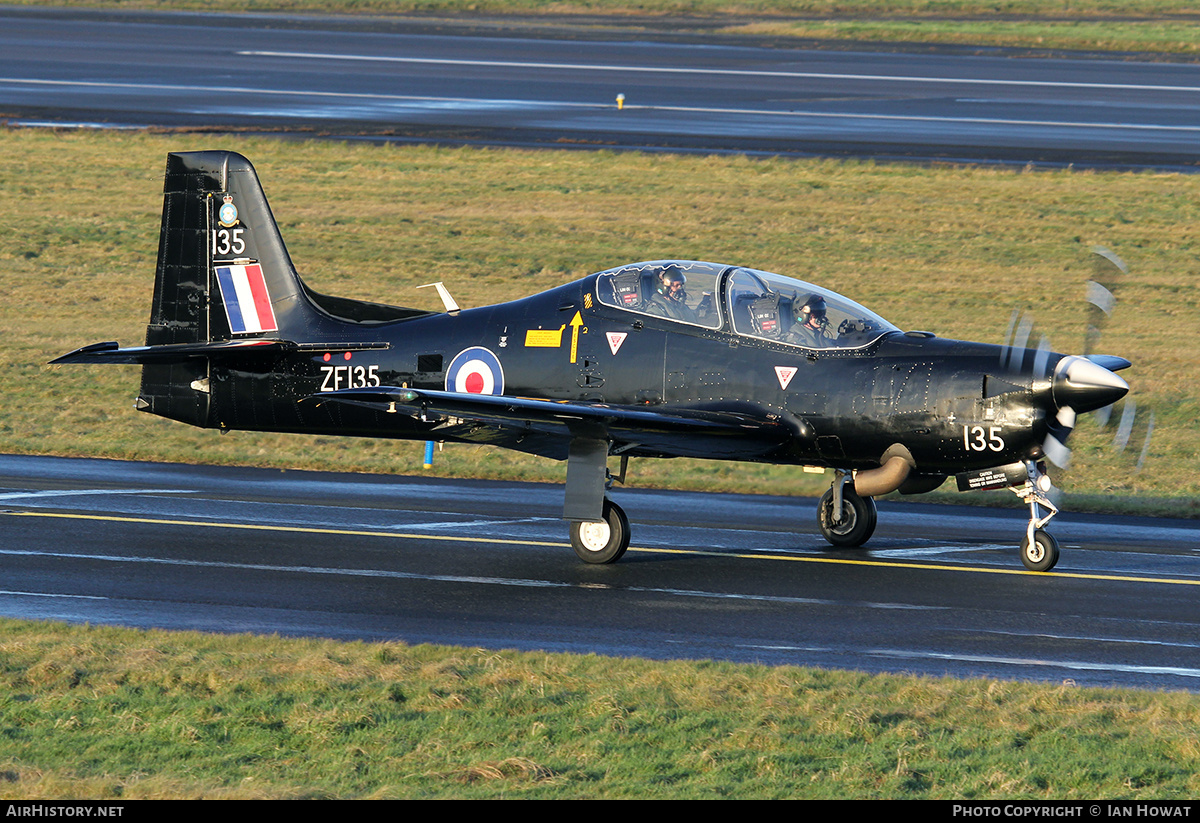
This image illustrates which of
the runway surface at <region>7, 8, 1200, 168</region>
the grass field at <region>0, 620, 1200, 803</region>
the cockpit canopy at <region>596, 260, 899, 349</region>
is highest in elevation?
the runway surface at <region>7, 8, 1200, 168</region>

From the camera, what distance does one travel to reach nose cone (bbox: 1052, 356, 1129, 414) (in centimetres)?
1330

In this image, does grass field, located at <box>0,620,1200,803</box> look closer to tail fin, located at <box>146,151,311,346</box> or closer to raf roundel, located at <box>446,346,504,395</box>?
raf roundel, located at <box>446,346,504,395</box>

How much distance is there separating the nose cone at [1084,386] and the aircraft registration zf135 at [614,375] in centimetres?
2

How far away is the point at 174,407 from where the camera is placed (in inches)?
670

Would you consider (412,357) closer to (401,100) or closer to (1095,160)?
(1095,160)

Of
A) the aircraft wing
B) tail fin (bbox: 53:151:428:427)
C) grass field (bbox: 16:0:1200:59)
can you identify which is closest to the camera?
the aircraft wing

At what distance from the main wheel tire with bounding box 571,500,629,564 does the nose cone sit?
4.16 metres

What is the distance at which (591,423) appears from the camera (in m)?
14.3

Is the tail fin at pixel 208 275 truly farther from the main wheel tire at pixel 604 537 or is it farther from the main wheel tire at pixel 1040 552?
the main wheel tire at pixel 1040 552

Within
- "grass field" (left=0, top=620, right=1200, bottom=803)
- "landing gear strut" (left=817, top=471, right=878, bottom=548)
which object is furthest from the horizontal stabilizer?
"grass field" (left=0, top=620, right=1200, bottom=803)

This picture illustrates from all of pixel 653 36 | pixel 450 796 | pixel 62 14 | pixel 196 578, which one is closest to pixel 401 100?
pixel 653 36

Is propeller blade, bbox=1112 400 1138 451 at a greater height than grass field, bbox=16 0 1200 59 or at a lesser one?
lesser

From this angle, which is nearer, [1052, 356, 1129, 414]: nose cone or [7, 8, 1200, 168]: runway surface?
[1052, 356, 1129, 414]: nose cone

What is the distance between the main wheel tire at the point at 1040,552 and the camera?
14383 millimetres
